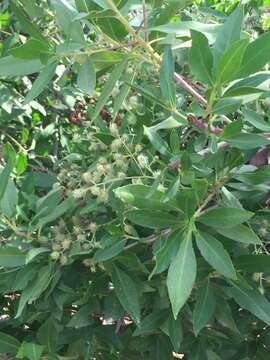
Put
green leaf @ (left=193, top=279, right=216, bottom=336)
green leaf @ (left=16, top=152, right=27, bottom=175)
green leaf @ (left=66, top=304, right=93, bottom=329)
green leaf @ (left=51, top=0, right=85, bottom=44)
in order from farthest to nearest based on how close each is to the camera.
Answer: green leaf @ (left=16, top=152, right=27, bottom=175), green leaf @ (left=66, top=304, right=93, bottom=329), green leaf @ (left=193, top=279, right=216, bottom=336), green leaf @ (left=51, top=0, right=85, bottom=44)

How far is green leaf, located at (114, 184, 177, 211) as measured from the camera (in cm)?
123

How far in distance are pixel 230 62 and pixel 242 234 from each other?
1.22 feet

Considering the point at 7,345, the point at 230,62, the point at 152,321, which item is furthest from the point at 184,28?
the point at 7,345

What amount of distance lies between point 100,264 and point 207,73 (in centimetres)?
62

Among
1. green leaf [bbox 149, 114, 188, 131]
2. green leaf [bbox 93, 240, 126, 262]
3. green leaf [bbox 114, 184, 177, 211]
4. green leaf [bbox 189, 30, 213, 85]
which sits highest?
green leaf [bbox 189, 30, 213, 85]

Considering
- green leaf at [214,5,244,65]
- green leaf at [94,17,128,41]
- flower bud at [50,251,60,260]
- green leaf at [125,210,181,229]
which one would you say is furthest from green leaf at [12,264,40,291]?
green leaf at [214,5,244,65]

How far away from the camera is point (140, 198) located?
1.23 meters

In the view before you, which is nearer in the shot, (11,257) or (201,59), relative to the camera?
(201,59)

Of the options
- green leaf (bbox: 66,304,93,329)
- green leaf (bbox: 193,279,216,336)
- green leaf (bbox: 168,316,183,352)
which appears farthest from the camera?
green leaf (bbox: 66,304,93,329)

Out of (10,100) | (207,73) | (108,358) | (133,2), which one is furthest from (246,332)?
Answer: (10,100)

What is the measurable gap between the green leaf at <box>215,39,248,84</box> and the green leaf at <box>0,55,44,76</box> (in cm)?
46

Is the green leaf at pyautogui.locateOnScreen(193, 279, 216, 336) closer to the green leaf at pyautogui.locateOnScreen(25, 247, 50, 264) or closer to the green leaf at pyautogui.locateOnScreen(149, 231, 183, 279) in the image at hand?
the green leaf at pyautogui.locateOnScreen(149, 231, 183, 279)

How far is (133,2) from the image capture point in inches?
54.8

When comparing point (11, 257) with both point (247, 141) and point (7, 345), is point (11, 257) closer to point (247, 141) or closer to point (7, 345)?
point (7, 345)
